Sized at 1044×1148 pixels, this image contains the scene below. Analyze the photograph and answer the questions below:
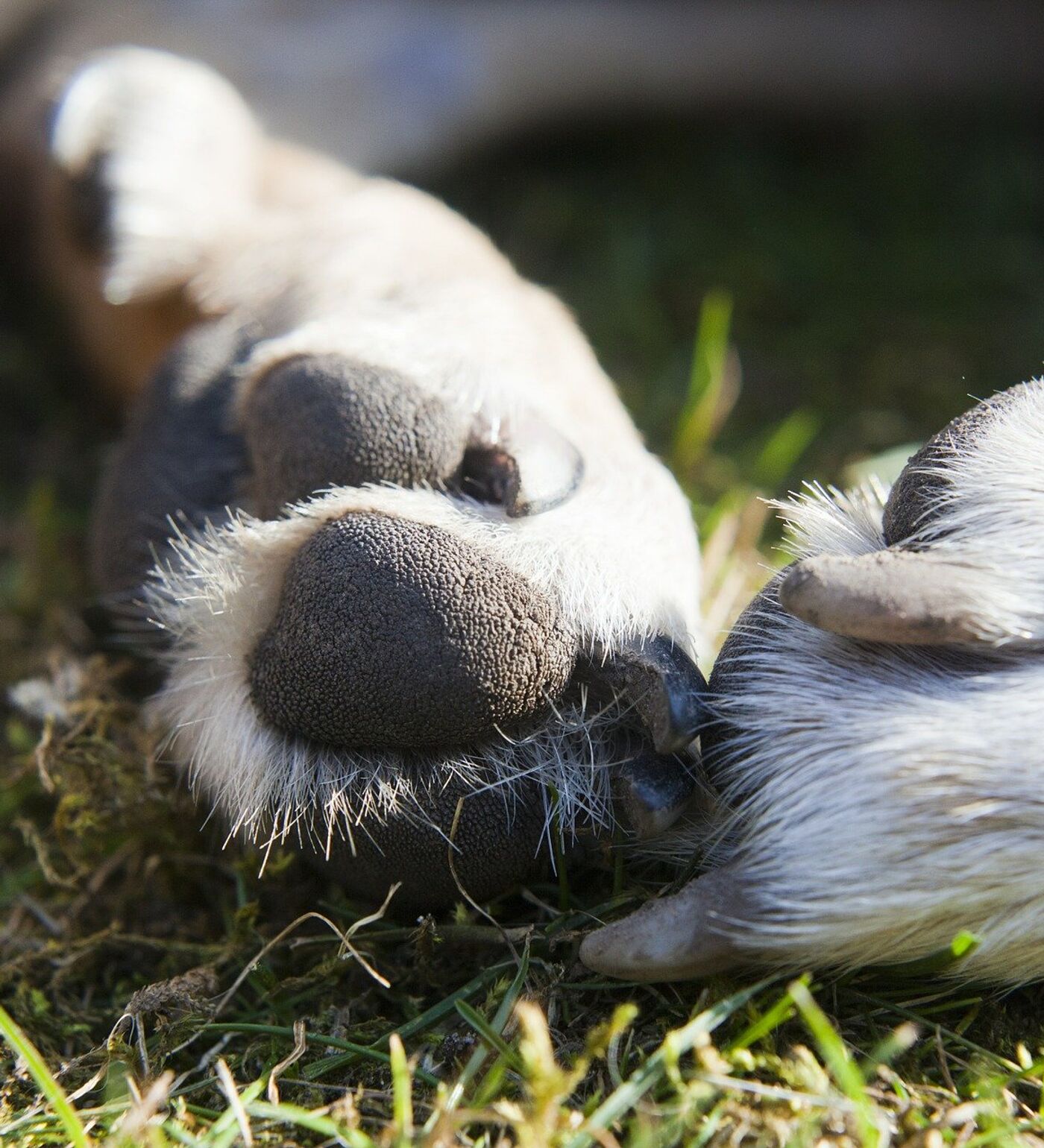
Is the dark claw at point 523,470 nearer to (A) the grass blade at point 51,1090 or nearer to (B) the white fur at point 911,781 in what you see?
(B) the white fur at point 911,781

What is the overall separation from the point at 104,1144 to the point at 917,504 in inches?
34.0

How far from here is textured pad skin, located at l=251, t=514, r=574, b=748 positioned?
958 millimetres

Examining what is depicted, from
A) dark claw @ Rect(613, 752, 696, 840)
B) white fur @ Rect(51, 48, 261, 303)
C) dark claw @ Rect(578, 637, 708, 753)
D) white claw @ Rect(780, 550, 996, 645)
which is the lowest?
dark claw @ Rect(613, 752, 696, 840)

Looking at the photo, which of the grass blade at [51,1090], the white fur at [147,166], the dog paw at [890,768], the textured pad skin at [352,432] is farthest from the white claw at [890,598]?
the white fur at [147,166]

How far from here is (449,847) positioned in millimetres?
1014

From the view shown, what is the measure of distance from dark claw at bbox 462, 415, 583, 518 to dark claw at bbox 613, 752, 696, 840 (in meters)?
0.26

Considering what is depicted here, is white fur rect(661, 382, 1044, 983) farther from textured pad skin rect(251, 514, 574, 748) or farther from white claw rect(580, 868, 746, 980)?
textured pad skin rect(251, 514, 574, 748)

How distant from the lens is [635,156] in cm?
284

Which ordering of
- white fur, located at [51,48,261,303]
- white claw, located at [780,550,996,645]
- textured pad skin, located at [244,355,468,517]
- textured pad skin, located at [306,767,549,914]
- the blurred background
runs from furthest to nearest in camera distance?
the blurred background, white fur, located at [51,48,261,303], textured pad skin, located at [244,355,468,517], textured pad skin, located at [306,767,549,914], white claw, located at [780,550,996,645]

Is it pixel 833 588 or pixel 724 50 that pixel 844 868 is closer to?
pixel 833 588

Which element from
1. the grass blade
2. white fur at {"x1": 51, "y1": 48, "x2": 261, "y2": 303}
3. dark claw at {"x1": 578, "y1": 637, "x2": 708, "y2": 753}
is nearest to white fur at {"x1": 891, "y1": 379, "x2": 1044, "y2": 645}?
dark claw at {"x1": 578, "y1": 637, "x2": 708, "y2": 753}

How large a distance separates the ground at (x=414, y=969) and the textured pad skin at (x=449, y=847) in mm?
49

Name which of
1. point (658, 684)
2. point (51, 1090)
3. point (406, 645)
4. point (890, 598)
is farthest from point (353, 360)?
point (51, 1090)

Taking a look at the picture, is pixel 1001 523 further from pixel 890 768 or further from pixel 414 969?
pixel 414 969
